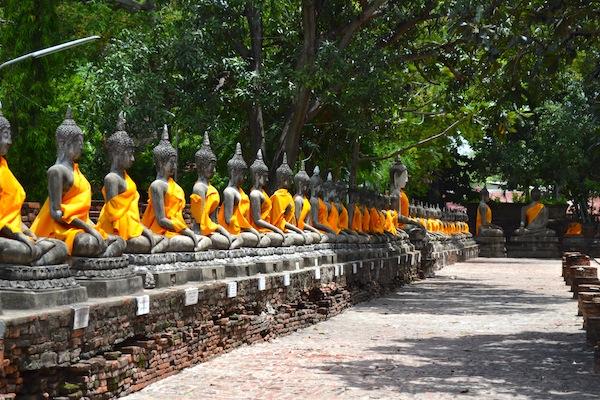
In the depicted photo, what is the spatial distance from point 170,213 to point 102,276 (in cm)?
262

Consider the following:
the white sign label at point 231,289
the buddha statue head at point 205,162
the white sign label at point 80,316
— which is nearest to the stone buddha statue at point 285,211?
the buddha statue head at point 205,162

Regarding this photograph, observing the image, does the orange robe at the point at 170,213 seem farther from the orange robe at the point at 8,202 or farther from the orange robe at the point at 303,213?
the orange robe at the point at 303,213

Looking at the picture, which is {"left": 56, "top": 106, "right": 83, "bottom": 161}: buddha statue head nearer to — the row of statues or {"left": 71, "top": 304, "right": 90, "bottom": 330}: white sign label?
the row of statues

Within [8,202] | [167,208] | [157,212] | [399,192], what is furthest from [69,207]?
[399,192]

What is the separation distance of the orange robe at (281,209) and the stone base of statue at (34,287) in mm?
7407

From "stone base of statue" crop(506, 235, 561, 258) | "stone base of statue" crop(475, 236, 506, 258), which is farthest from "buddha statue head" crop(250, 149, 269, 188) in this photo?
"stone base of statue" crop(475, 236, 506, 258)

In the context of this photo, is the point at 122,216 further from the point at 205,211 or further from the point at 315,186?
the point at 315,186

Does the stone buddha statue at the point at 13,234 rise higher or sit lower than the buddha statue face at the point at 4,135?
lower

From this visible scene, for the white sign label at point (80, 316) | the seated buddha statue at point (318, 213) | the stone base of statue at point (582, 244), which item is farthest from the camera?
the stone base of statue at point (582, 244)

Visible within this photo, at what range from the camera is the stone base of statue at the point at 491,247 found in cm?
4434

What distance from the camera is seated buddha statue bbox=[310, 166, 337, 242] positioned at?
57.6ft

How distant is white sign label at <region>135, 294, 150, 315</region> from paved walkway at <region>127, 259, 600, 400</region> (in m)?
0.70

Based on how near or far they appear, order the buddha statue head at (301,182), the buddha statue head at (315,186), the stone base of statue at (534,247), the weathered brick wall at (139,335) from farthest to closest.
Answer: the stone base of statue at (534,247)
the buddha statue head at (315,186)
the buddha statue head at (301,182)
the weathered brick wall at (139,335)

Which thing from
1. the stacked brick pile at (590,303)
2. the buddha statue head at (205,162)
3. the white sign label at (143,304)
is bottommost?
the stacked brick pile at (590,303)
